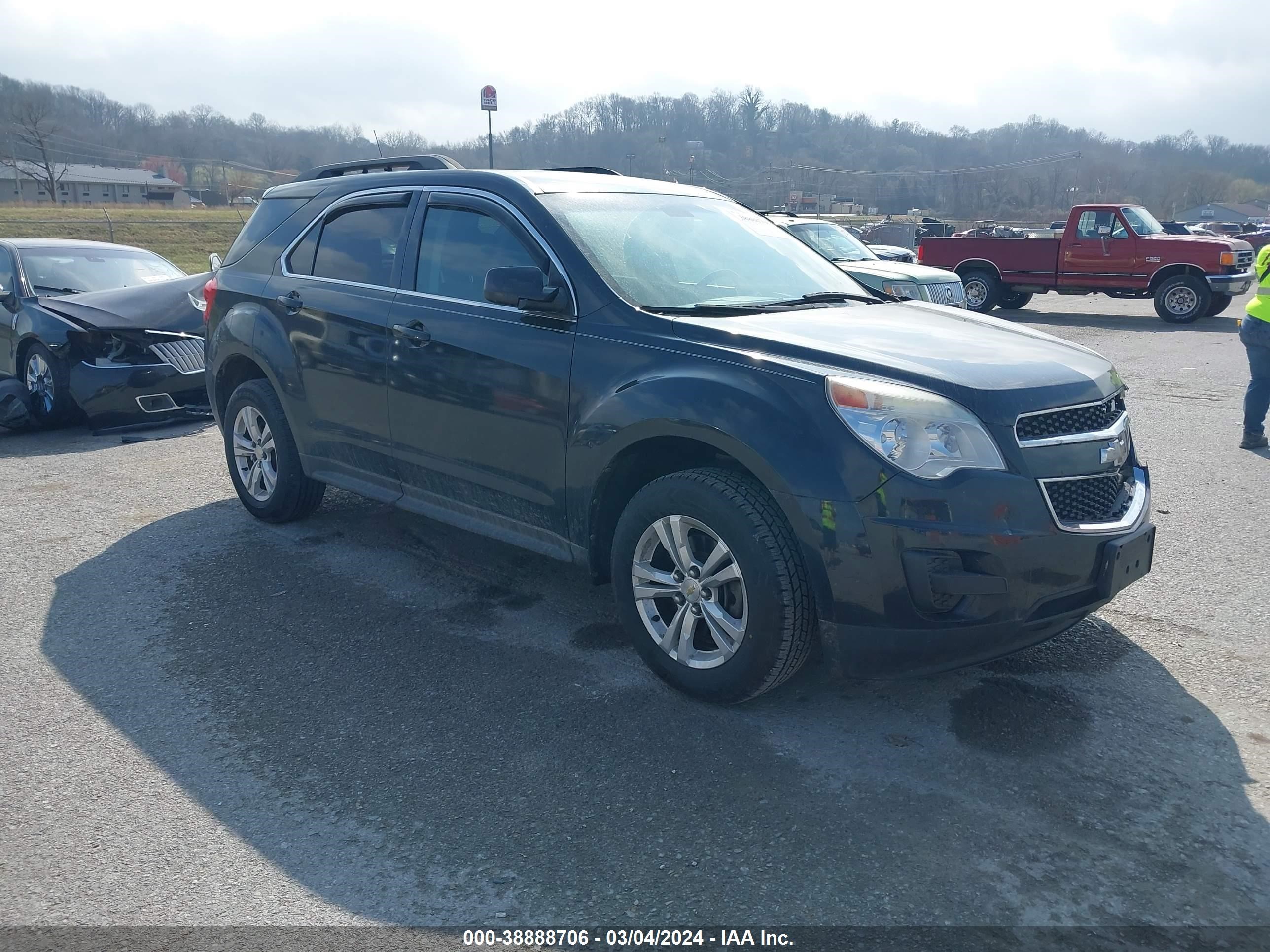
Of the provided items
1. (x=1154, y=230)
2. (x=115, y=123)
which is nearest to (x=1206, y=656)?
(x=1154, y=230)

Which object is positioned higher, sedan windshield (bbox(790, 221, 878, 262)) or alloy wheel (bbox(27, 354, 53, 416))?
sedan windshield (bbox(790, 221, 878, 262))

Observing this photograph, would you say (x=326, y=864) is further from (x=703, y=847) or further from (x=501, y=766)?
(x=703, y=847)

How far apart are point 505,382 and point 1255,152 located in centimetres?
10986

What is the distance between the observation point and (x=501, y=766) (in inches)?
131

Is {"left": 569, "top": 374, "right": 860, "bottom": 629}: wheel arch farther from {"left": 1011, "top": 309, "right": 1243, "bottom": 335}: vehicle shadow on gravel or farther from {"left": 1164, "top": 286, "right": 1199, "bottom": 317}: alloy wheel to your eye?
{"left": 1164, "top": 286, "right": 1199, "bottom": 317}: alloy wheel

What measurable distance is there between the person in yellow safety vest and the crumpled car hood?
28.4 feet

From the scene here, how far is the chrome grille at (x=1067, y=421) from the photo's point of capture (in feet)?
11.0

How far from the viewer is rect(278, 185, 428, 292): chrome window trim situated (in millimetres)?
4988

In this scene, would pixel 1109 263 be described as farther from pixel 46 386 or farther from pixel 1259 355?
pixel 46 386

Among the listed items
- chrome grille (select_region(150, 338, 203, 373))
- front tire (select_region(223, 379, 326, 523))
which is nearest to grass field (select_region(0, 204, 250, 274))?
chrome grille (select_region(150, 338, 203, 373))

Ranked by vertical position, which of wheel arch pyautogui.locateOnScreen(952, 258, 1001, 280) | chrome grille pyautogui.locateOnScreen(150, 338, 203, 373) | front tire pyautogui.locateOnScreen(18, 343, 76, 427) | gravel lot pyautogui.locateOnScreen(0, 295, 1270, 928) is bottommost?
gravel lot pyautogui.locateOnScreen(0, 295, 1270, 928)

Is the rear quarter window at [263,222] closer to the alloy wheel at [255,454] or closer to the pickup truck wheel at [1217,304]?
the alloy wheel at [255,454]

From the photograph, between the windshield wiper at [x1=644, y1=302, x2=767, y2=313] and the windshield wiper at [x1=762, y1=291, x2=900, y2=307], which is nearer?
the windshield wiper at [x1=644, y1=302, x2=767, y2=313]

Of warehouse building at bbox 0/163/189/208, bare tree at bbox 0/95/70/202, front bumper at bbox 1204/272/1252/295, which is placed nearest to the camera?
front bumper at bbox 1204/272/1252/295
